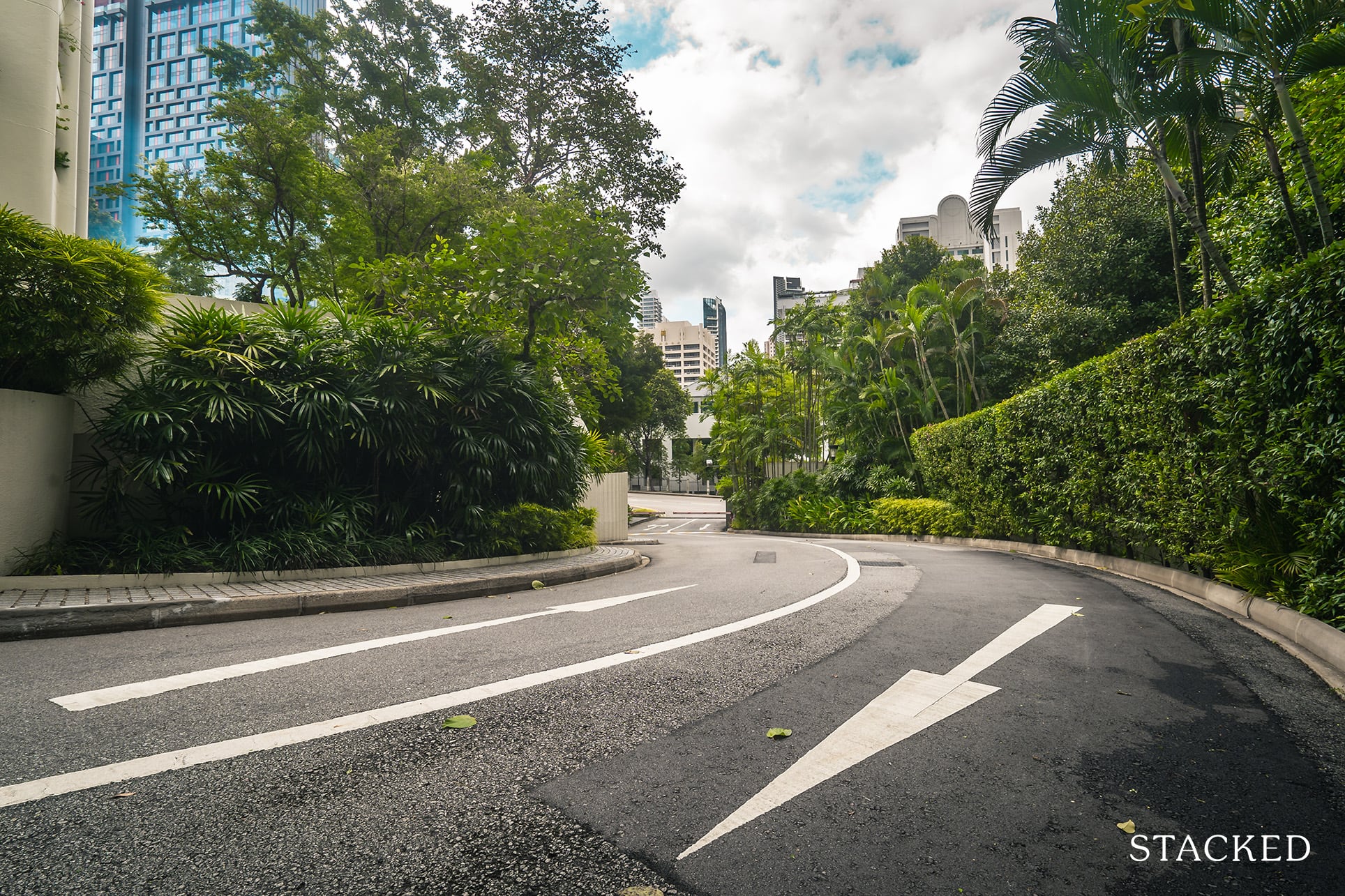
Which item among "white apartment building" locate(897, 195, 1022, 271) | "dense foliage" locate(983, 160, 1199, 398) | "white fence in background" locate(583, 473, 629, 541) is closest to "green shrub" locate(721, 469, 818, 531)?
"dense foliage" locate(983, 160, 1199, 398)

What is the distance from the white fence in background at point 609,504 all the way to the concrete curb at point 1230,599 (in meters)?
9.97

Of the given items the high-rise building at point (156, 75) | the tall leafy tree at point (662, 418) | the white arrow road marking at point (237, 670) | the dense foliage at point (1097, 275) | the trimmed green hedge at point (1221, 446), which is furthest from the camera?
the high-rise building at point (156, 75)

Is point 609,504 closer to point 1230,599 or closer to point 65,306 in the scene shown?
point 65,306

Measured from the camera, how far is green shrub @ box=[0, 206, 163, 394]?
6.15 meters

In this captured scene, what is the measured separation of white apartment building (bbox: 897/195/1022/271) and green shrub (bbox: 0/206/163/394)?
60.6 meters

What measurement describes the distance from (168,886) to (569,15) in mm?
25396

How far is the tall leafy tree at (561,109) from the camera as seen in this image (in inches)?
850

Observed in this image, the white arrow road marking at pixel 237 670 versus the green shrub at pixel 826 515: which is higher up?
the white arrow road marking at pixel 237 670

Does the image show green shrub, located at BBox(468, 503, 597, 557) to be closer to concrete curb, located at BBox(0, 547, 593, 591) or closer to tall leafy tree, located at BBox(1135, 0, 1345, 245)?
concrete curb, located at BBox(0, 547, 593, 591)

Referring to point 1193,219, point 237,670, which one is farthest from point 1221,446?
point 237,670

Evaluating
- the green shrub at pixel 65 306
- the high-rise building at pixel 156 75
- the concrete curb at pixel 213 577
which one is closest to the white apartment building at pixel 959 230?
the concrete curb at pixel 213 577

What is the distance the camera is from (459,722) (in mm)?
3080

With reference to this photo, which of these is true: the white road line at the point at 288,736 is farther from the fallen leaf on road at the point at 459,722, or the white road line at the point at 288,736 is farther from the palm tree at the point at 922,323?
the palm tree at the point at 922,323

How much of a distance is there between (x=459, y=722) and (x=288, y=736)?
28.7 inches
